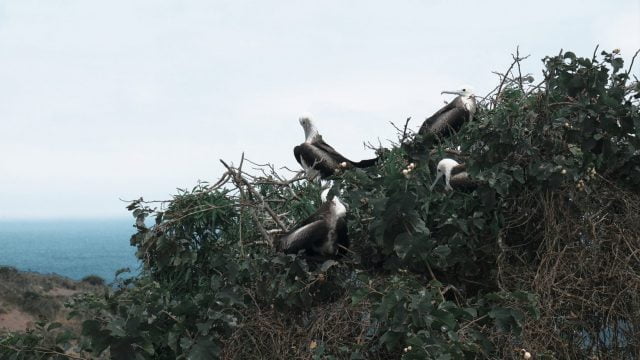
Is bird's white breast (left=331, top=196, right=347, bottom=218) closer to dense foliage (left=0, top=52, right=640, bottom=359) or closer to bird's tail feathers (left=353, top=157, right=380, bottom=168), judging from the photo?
dense foliage (left=0, top=52, right=640, bottom=359)

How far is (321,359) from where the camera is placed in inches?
181

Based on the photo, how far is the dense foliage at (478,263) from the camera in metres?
4.66

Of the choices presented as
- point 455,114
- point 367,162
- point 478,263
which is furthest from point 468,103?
point 478,263

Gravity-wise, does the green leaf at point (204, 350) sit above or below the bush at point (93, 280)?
above

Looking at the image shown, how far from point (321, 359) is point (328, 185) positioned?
1.70 m

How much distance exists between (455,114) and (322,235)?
227cm

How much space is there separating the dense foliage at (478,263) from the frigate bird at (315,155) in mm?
1748

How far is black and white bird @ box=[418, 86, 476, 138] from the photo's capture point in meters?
6.95

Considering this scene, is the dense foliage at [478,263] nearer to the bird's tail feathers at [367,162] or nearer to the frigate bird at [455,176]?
the frigate bird at [455,176]

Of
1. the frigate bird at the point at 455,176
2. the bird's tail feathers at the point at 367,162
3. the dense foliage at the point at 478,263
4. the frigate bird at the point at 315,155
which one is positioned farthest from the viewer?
the frigate bird at the point at 315,155

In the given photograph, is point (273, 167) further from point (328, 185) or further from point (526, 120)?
point (526, 120)

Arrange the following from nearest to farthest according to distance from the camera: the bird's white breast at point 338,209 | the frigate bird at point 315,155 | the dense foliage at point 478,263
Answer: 1. the dense foliage at point 478,263
2. the bird's white breast at point 338,209
3. the frigate bird at point 315,155

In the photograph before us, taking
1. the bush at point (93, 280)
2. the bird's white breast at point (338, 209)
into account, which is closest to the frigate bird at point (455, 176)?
the bird's white breast at point (338, 209)

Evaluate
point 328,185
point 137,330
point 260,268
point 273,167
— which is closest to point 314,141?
point 273,167
